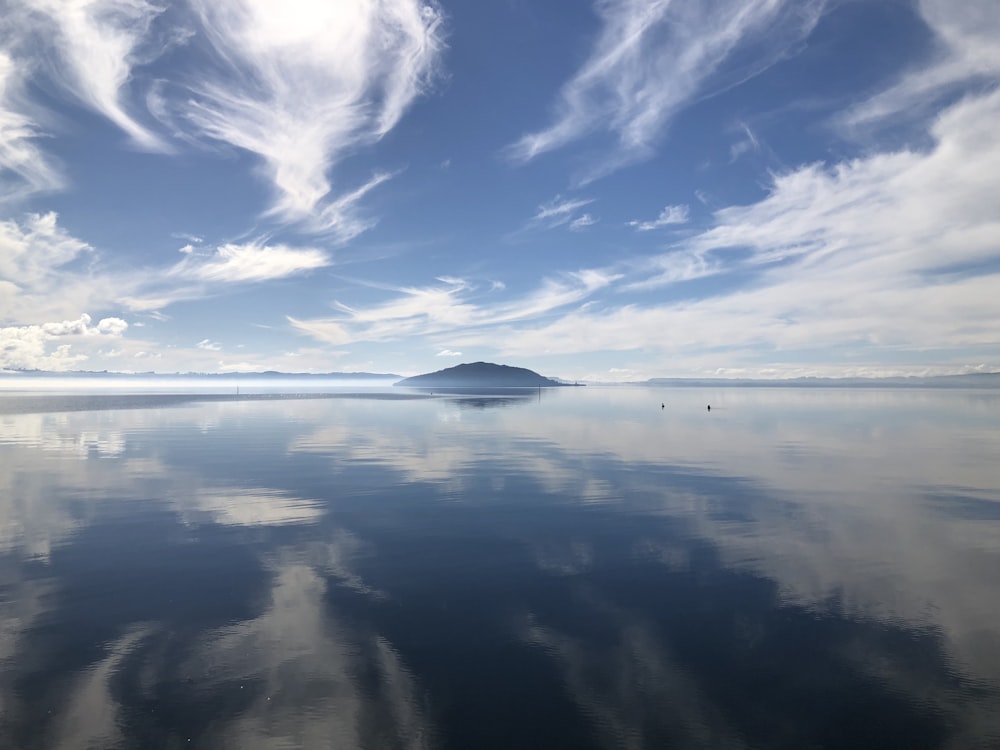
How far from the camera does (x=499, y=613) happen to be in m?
→ 14.4

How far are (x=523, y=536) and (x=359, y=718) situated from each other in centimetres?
1202

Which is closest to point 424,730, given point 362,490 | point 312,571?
point 312,571

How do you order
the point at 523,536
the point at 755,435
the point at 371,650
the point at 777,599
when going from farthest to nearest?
the point at 755,435, the point at 523,536, the point at 777,599, the point at 371,650

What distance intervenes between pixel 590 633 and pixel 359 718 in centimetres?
579

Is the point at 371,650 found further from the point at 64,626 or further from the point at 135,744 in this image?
the point at 64,626

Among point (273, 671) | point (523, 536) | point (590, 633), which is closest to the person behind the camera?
point (273, 671)

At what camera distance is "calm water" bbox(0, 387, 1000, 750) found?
9938 millimetres

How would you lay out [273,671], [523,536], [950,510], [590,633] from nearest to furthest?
[273,671]
[590,633]
[523,536]
[950,510]

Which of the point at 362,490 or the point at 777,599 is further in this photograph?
the point at 362,490

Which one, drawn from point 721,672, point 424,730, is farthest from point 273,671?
point 721,672

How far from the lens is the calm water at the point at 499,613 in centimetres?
994

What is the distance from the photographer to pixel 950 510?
25.8m

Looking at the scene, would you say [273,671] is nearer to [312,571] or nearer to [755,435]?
[312,571]

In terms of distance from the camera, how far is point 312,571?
17.5 metres
